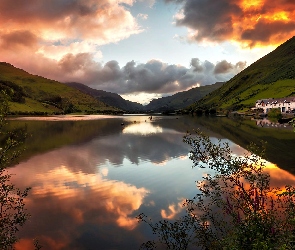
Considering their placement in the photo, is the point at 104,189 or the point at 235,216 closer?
the point at 235,216

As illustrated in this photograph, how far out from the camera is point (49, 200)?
32.7 metres

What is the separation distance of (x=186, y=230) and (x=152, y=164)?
30.0 meters

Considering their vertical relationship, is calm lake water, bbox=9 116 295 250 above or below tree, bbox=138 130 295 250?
below

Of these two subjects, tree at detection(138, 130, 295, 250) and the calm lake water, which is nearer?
tree at detection(138, 130, 295, 250)

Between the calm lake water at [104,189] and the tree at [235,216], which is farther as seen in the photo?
the calm lake water at [104,189]

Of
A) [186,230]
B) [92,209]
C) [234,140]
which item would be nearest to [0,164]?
[92,209]

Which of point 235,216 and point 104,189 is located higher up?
point 235,216

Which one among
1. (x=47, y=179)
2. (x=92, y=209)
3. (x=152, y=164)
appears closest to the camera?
(x=92, y=209)

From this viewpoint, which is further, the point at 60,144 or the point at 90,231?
the point at 60,144

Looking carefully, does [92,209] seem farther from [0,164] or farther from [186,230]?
[0,164]

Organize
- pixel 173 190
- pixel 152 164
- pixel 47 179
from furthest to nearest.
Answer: pixel 152 164
pixel 47 179
pixel 173 190

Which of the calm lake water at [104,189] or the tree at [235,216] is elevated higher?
the tree at [235,216]

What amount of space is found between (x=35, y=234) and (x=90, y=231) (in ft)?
15.9

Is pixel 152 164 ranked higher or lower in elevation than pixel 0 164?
lower
